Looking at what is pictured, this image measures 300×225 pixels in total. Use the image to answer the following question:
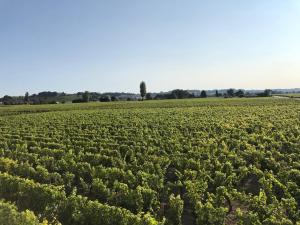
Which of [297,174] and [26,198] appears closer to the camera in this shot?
[26,198]

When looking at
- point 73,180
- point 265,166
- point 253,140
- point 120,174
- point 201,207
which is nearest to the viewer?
point 201,207

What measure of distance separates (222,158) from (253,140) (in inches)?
217

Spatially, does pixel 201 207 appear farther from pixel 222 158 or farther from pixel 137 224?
pixel 222 158

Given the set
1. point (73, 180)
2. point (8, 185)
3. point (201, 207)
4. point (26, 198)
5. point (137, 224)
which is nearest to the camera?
point (137, 224)

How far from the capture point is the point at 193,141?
2211 centimetres

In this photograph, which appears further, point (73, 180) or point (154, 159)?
point (154, 159)

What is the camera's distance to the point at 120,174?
46.2 feet

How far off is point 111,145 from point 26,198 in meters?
9.74

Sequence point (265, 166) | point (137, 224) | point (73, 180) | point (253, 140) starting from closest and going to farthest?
point (137, 224), point (73, 180), point (265, 166), point (253, 140)

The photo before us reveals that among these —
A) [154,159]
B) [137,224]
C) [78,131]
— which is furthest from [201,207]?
[78,131]

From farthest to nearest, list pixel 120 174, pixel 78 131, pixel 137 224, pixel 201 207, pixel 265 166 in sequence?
pixel 78 131 → pixel 265 166 → pixel 120 174 → pixel 201 207 → pixel 137 224

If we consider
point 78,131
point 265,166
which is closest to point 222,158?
point 265,166

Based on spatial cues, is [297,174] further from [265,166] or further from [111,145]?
[111,145]

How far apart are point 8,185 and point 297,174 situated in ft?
35.4
